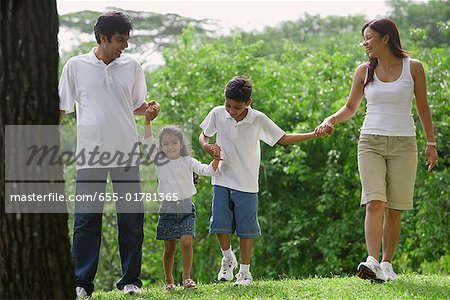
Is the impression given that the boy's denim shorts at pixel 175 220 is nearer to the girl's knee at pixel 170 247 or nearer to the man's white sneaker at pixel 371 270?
the girl's knee at pixel 170 247

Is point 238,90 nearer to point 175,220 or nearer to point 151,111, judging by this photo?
point 151,111

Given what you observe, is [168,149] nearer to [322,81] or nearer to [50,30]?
[50,30]

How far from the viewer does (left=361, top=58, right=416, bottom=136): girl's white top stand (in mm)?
6199

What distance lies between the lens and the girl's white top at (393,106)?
620 centimetres

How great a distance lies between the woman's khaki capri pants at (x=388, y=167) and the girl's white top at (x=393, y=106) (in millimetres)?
Answer: 59

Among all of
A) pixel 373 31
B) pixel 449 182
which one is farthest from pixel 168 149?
pixel 449 182

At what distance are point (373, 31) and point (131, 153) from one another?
6.57 ft

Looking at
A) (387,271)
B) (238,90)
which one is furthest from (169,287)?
(387,271)

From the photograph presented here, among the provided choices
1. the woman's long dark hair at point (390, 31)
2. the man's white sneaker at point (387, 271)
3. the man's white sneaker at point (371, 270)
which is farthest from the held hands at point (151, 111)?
the man's white sneaker at point (387, 271)

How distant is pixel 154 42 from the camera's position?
1353 inches

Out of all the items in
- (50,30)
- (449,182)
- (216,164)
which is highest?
(50,30)

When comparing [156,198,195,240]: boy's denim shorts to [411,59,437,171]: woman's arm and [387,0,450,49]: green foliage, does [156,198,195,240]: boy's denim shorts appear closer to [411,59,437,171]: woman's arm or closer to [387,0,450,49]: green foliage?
[411,59,437,171]: woman's arm

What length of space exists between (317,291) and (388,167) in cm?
109

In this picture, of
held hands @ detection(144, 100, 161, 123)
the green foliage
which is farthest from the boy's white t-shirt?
the green foliage
